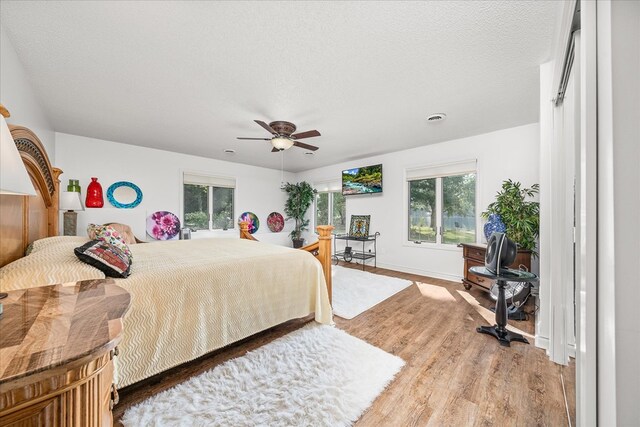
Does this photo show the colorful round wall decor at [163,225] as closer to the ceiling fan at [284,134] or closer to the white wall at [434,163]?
the ceiling fan at [284,134]

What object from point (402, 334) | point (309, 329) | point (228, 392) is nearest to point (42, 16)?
point (228, 392)

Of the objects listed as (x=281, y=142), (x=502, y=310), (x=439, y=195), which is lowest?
(x=502, y=310)

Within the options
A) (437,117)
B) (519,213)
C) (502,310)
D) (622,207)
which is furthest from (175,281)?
(519,213)

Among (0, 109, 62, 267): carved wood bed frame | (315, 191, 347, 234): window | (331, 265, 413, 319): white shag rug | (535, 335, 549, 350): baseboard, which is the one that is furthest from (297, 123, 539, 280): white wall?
(0, 109, 62, 267): carved wood bed frame

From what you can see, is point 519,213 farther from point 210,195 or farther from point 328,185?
point 210,195

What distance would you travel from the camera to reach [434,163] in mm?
4301

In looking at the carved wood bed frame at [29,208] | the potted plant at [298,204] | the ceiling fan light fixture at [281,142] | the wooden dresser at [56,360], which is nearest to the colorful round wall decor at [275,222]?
the potted plant at [298,204]

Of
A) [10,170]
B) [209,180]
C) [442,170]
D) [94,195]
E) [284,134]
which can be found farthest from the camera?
[209,180]

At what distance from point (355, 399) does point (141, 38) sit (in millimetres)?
2777

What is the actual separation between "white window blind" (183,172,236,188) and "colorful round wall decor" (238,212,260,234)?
0.73 metres

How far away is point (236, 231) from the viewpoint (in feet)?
18.7

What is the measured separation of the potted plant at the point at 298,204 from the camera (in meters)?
6.43

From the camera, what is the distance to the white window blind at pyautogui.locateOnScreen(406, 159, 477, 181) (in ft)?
13.0

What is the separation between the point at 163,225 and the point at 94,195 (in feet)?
3.59
